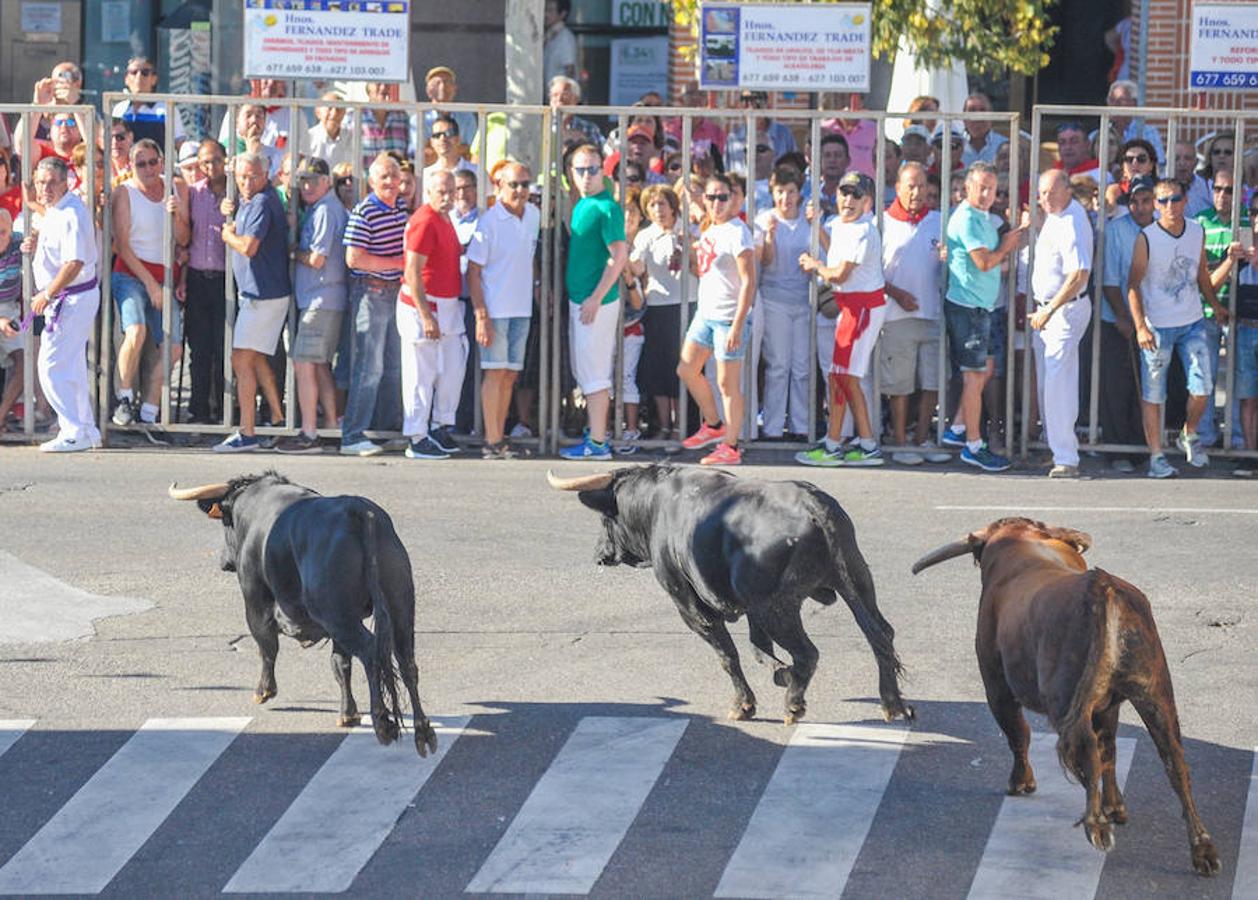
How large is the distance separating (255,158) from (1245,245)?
6.91m

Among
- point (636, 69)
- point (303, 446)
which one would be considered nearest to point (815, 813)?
point (303, 446)

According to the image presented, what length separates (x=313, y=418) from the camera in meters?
16.2

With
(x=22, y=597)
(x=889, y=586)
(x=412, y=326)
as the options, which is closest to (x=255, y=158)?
(x=412, y=326)

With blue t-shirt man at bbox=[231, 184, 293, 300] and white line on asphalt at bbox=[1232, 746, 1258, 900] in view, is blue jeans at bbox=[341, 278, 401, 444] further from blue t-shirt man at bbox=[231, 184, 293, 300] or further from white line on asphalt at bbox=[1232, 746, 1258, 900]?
white line on asphalt at bbox=[1232, 746, 1258, 900]

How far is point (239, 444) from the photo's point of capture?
1617cm

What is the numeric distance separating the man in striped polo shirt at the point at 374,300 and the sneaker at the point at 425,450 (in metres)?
0.29

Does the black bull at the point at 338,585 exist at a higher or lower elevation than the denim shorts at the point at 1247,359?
lower

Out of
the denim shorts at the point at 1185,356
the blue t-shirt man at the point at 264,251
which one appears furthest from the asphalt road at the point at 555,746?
the blue t-shirt man at the point at 264,251

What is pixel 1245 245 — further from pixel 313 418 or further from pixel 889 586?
pixel 313 418

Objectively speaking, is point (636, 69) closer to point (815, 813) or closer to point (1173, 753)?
point (815, 813)

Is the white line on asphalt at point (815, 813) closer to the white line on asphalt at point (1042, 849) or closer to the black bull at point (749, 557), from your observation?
the black bull at point (749, 557)

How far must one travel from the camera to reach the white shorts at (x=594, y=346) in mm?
15977

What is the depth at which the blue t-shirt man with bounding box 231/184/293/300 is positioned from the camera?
1568cm

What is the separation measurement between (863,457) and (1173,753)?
851 centimetres
